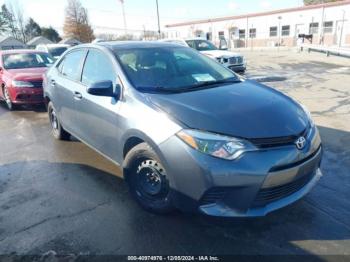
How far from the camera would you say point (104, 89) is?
345 cm

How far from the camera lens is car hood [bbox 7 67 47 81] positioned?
26.5 ft

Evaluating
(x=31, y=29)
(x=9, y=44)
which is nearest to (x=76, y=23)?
(x=9, y=44)

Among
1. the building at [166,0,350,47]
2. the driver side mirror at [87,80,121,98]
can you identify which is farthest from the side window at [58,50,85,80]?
the building at [166,0,350,47]

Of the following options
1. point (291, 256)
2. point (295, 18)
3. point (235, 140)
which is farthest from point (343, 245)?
point (295, 18)

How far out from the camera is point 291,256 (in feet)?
8.55

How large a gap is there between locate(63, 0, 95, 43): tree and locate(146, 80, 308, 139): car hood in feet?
185

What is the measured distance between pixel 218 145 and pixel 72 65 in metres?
3.11

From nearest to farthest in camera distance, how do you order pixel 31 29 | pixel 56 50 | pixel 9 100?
pixel 9 100, pixel 56 50, pixel 31 29

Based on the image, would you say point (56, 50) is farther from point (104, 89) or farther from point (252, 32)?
point (252, 32)

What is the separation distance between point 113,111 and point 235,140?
4.92ft

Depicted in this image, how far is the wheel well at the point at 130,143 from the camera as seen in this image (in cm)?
323

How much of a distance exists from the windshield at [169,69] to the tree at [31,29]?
255ft

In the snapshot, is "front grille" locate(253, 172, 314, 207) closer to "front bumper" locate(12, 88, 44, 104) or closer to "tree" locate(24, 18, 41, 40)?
"front bumper" locate(12, 88, 44, 104)

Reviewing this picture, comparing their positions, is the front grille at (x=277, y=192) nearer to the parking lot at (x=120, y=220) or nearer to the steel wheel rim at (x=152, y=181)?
the parking lot at (x=120, y=220)
